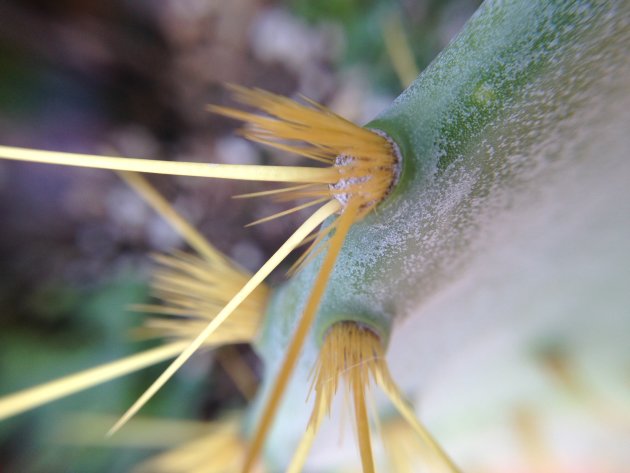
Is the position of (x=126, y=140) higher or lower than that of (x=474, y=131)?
higher

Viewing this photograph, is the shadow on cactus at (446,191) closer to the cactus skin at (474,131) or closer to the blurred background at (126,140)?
the cactus skin at (474,131)

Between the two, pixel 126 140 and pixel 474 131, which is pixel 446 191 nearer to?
pixel 474 131

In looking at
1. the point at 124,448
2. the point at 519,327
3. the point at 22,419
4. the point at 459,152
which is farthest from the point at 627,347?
the point at 22,419

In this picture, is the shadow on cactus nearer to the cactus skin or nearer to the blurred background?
the cactus skin

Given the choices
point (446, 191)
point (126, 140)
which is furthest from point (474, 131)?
point (126, 140)

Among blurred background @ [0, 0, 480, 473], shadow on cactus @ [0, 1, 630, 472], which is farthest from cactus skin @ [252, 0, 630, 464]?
blurred background @ [0, 0, 480, 473]

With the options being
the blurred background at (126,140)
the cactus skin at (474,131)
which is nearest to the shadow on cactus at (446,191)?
the cactus skin at (474,131)

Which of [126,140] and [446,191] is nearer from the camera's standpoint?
[446,191]
